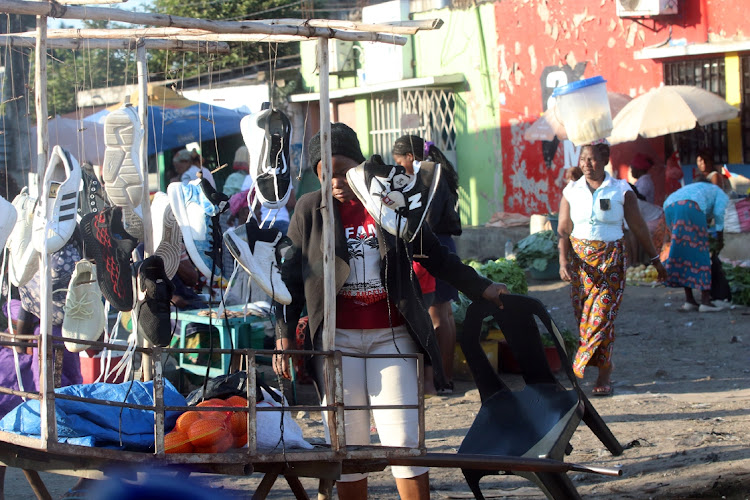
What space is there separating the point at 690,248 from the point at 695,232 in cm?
16

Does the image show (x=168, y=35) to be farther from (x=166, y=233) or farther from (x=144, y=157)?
(x=166, y=233)

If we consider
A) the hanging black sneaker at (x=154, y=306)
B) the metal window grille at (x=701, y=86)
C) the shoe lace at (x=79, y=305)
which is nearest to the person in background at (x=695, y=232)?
the metal window grille at (x=701, y=86)

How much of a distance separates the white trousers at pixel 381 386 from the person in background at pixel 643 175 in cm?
824

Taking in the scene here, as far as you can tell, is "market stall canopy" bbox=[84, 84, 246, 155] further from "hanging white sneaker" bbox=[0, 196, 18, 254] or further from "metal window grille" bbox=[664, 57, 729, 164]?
"hanging white sneaker" bbox=[0, 196, 18, 254]

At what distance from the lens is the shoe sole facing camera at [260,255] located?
9.20 ft

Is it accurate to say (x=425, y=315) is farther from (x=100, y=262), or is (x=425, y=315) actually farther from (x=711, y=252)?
(x=711, y=252)

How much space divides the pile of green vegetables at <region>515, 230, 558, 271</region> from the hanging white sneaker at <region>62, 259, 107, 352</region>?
25.6 feet

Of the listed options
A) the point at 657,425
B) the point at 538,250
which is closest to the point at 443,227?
the point at 657,425

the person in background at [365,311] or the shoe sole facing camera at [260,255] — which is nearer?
the shoe sole facing camera at [260,255]

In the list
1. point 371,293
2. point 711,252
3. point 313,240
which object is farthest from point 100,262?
point 711,252

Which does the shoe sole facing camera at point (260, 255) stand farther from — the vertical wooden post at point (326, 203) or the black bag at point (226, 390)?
the black bag at point (226, 390)

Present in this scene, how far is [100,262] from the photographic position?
3160 mm

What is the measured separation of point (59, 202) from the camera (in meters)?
2.72

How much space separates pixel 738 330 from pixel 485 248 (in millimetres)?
4830
